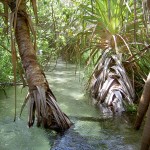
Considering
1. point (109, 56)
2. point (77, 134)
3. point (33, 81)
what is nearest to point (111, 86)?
point (109, 56)

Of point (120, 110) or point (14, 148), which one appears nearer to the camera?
point (14, 148)

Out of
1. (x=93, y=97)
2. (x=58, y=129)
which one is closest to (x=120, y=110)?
(x=93, y=97)

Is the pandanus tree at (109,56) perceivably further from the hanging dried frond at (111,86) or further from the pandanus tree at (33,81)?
the pandanus tree at (33,81)

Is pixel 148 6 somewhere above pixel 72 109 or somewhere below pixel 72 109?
above

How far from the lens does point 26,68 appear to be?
3.68 m

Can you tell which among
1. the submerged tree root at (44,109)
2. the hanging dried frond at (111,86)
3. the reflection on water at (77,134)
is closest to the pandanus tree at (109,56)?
the hanging dried frond at (111,86)

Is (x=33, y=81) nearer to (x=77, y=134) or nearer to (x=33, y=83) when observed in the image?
(x=33, y=83)

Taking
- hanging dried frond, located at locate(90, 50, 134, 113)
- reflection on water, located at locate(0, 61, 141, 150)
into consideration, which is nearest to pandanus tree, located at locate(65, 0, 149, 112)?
hanging dried frond, located at locate(90, 50, 134, 113)

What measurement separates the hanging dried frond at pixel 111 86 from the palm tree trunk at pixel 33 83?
5.64 ft

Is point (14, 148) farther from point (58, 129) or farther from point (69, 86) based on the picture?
point (69, 86)

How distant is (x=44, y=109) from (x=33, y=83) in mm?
362

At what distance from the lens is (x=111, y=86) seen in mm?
5590

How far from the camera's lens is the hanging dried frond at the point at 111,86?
5258 mm

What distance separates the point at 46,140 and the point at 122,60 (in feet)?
8.89
